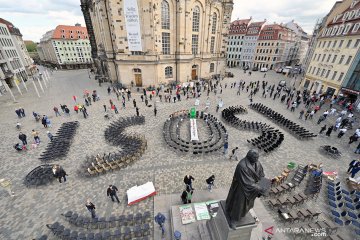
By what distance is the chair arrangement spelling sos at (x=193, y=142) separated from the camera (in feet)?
50.4

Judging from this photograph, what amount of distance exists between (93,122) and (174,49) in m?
23.3

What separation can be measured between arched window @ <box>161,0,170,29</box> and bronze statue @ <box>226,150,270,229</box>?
3397cm

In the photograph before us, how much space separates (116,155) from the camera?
1421 centimetres

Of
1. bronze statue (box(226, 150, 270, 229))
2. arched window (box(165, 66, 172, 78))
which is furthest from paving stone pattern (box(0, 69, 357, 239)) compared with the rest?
arched window (box(165, 66, 172, 78))

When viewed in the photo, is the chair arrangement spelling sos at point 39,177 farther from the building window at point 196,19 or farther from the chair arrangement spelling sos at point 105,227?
the building window at point 196,19

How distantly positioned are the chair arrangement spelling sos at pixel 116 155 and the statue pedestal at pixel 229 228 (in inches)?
354

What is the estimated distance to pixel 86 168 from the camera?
13023 millimetres

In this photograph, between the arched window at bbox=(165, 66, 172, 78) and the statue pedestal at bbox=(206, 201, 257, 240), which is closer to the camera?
the statue pedestal at bbox=(206, 201, 257, 240)

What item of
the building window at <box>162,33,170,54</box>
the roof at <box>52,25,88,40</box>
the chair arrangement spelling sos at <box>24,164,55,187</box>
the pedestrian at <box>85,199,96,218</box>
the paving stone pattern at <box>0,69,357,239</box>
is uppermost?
the roof at <box>52,25,88,40</box>

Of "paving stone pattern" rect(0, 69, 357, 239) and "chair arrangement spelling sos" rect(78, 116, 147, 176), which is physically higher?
"chair arrangement spelling sos" rect(78, 116, 147, 176)

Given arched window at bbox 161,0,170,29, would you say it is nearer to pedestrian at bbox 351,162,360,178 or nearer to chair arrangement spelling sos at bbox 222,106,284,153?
chair arrangement spelling sos at bbox 222,106,284,153

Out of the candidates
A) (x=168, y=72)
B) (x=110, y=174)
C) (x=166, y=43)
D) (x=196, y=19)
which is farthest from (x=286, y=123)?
(x=196, y=19)

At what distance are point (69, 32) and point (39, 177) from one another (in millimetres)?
74661

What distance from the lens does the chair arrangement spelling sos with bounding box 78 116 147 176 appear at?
509 inches
